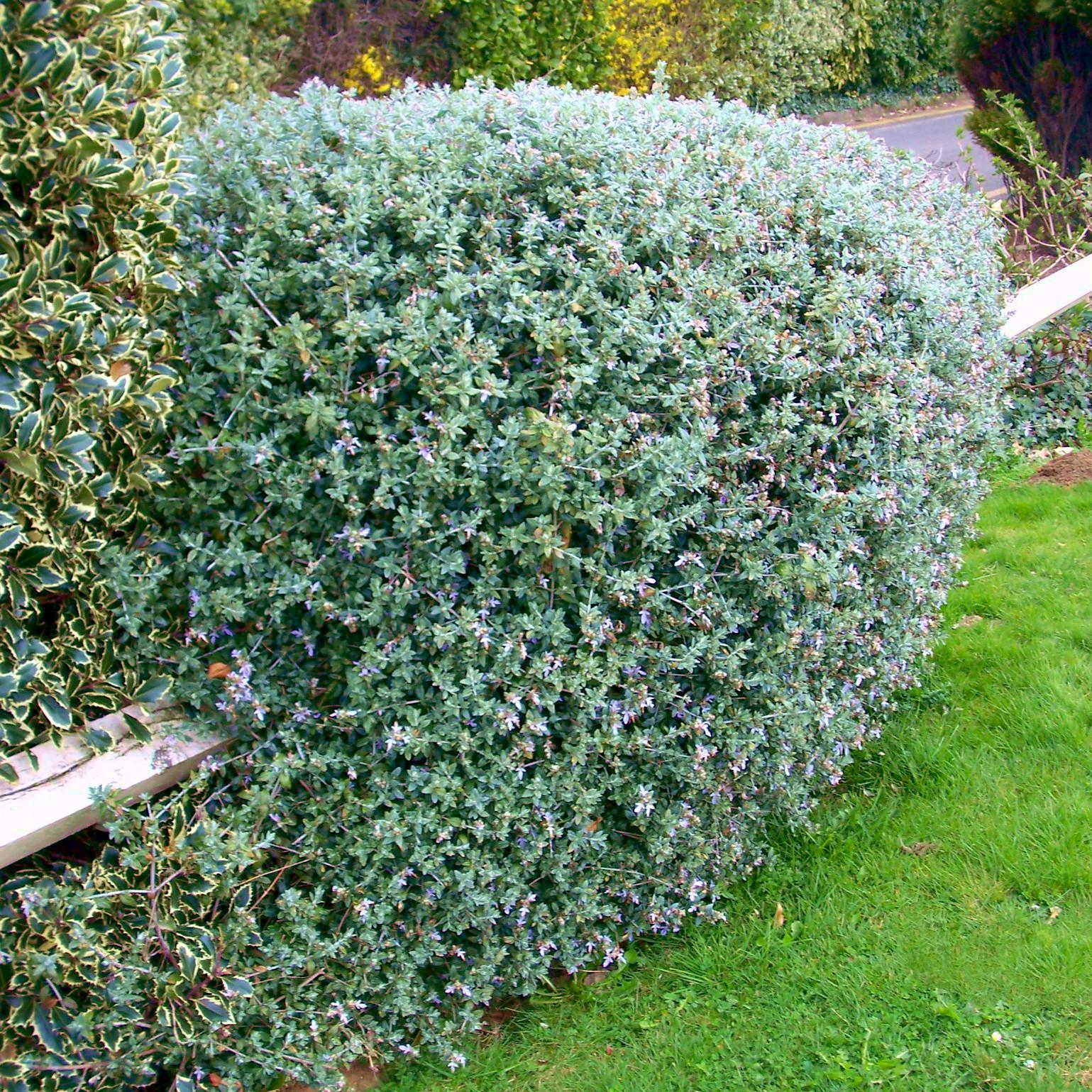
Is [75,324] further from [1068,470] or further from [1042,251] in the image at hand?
[1042,251]

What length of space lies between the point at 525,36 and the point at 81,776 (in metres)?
10.1

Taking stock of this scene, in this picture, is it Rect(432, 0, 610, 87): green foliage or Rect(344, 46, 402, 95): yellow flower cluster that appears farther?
Rect(432, 0, 610, 87): green foliage

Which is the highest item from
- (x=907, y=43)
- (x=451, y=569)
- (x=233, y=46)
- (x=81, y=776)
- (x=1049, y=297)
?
(x=907, y=43)

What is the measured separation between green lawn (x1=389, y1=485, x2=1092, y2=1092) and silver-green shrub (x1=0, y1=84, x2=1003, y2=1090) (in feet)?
0.61

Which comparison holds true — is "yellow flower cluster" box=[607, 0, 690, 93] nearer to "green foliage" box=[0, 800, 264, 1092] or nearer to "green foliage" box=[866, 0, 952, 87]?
"green foliage" box=[866, 0, 952, 87]

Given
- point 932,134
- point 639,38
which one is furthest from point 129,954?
point 932,134

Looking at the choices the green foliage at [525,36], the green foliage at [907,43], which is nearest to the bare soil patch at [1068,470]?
the green foliage at [525,36]

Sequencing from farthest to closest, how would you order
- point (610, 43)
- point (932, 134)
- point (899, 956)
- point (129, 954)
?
point (932, 134), point (610, 43), point (899, 956), point (129, 954)

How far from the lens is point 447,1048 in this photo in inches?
110

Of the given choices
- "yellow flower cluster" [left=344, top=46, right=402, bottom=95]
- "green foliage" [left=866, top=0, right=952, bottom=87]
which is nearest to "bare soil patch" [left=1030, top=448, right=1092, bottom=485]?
"yellow flower cluster" [left=344, top=46, right=402, bottom=95]

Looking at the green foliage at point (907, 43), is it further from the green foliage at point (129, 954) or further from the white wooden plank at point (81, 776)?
the green foliage at point (129, 954)

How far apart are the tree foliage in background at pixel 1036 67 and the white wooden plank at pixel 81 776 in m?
7.52

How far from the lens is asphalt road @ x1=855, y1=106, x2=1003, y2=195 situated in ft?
55.0

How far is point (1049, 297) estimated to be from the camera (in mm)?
6156
